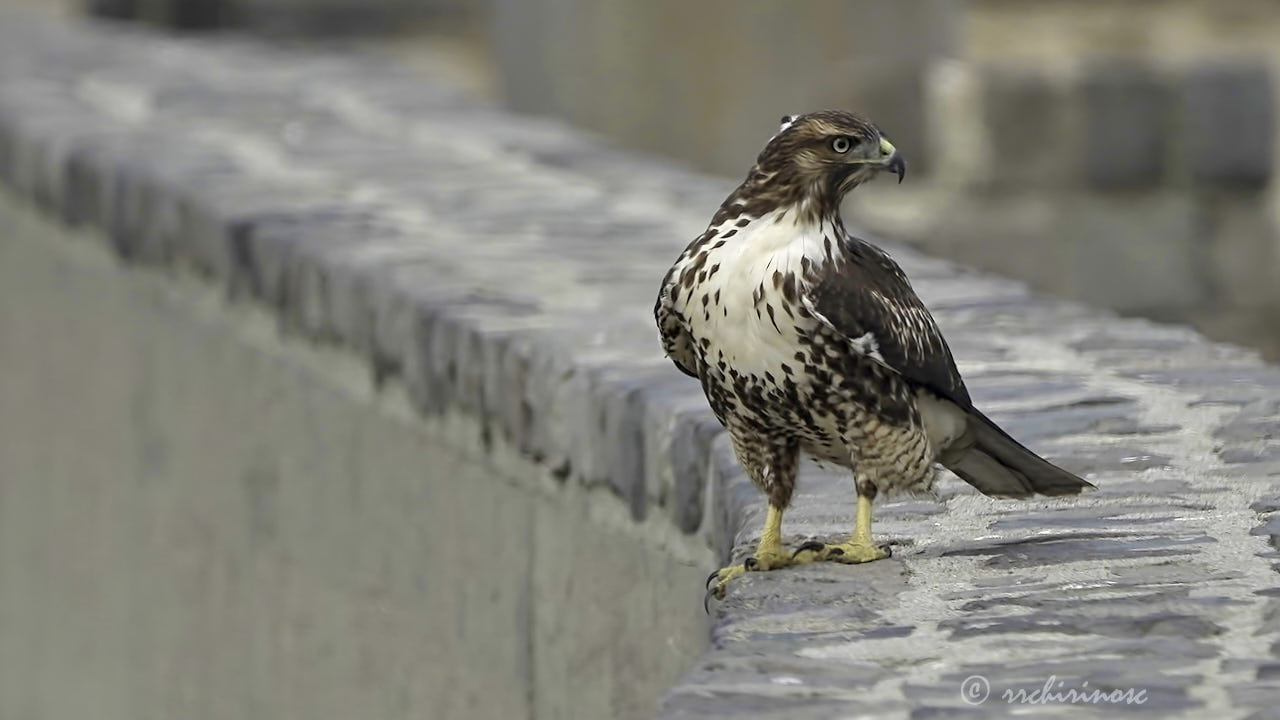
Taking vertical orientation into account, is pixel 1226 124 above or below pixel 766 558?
below

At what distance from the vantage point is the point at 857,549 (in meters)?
3.03

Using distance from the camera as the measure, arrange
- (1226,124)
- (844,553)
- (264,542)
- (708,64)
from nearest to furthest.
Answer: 1. (844,553)
2. (264,542)
3. (708,64)
4. (1226,124)

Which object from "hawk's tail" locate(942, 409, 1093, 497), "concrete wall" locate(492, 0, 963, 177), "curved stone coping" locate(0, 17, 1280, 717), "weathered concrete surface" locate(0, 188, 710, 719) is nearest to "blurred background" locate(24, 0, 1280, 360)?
"concrete wall" locate(492, 0, 963, 177)

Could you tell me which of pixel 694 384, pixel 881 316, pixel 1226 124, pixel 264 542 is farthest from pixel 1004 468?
pixel 1226 124

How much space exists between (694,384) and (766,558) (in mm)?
863

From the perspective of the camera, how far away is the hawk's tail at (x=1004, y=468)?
10.1 feet

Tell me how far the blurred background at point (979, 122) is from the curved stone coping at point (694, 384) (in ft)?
5.40

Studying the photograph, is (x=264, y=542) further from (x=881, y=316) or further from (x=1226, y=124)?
(x=1226, y=124)

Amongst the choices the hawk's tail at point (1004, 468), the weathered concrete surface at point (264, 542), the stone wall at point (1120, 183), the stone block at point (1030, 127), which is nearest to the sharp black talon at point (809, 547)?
the hawk's tail at point (1004, 468)

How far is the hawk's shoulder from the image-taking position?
113 inches

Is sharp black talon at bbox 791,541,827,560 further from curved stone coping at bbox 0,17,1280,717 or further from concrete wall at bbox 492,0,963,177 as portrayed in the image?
concrete wall at bbox 492,0,963,177

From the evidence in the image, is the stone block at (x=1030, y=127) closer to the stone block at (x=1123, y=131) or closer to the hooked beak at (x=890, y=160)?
the stone block at (x=1123, y=131)

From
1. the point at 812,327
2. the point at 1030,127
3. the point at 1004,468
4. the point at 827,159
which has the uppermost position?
the point at 827,159

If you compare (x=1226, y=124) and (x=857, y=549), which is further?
(x=1226, y=124)
